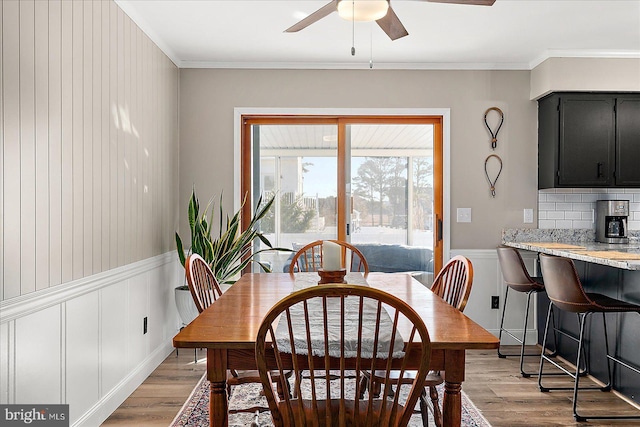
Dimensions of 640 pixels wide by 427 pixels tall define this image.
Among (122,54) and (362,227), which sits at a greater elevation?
(122,54)

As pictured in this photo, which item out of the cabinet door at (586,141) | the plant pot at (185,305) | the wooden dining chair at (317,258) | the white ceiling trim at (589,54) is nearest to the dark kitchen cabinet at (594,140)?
the cabinet door at (586,141)

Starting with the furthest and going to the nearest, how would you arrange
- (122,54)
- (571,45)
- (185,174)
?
(185,174)
(571,45)
(122,54)

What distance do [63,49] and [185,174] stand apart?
2123 millimetres

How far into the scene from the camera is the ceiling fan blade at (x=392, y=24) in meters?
2.41

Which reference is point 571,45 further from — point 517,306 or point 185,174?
point 185,174

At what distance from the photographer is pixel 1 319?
6.14 ft

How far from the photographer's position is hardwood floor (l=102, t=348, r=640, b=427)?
2.80 m

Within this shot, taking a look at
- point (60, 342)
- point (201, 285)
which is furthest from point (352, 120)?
point (60, 342)

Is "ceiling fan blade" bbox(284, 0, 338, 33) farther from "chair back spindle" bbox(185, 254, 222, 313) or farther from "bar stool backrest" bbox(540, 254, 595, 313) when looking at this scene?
"bar stool backrest" bbox(540, 254, 595, 313)

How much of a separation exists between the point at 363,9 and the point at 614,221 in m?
3.21

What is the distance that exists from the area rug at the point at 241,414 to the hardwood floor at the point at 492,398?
0.05 m

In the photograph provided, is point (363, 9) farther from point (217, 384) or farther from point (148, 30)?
point (148, 30)

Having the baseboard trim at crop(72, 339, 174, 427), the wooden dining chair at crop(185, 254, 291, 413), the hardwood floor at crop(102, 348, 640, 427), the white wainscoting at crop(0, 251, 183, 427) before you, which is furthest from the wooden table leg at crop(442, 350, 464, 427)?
the baseboard trim at crop(72, 339, 174, 427)

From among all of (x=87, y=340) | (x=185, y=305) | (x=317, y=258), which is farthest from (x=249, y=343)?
(x=317, y=258)
